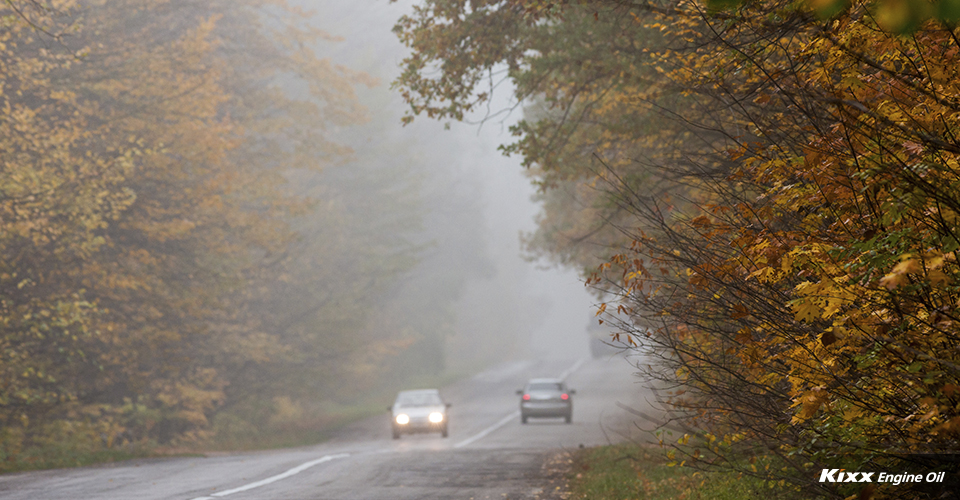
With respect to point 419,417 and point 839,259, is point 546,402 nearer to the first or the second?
point 419,417

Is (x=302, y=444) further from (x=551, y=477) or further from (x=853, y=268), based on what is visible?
(x=853, y=268)

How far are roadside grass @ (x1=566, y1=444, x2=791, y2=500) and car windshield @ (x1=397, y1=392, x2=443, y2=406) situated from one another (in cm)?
1128

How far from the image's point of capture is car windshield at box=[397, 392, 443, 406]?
85.3 ft

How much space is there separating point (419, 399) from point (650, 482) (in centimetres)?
1608

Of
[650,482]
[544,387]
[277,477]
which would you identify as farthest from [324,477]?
[544,387]

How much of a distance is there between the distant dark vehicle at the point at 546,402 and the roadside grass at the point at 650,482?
16.0m

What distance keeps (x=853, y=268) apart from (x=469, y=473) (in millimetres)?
9565

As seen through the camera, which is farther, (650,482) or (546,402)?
(546,402)

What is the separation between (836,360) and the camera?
214 inches

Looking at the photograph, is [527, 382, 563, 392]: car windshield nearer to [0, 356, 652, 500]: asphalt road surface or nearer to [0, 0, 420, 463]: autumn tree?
[0, 356, 652, 500]: asphalt road surface

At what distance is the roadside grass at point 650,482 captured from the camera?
8.20m

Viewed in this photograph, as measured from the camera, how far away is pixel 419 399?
2622cm

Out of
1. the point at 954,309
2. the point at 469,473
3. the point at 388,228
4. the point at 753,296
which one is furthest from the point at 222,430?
the point at 954,309

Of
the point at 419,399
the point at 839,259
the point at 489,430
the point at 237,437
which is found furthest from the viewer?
the point at 489,430
